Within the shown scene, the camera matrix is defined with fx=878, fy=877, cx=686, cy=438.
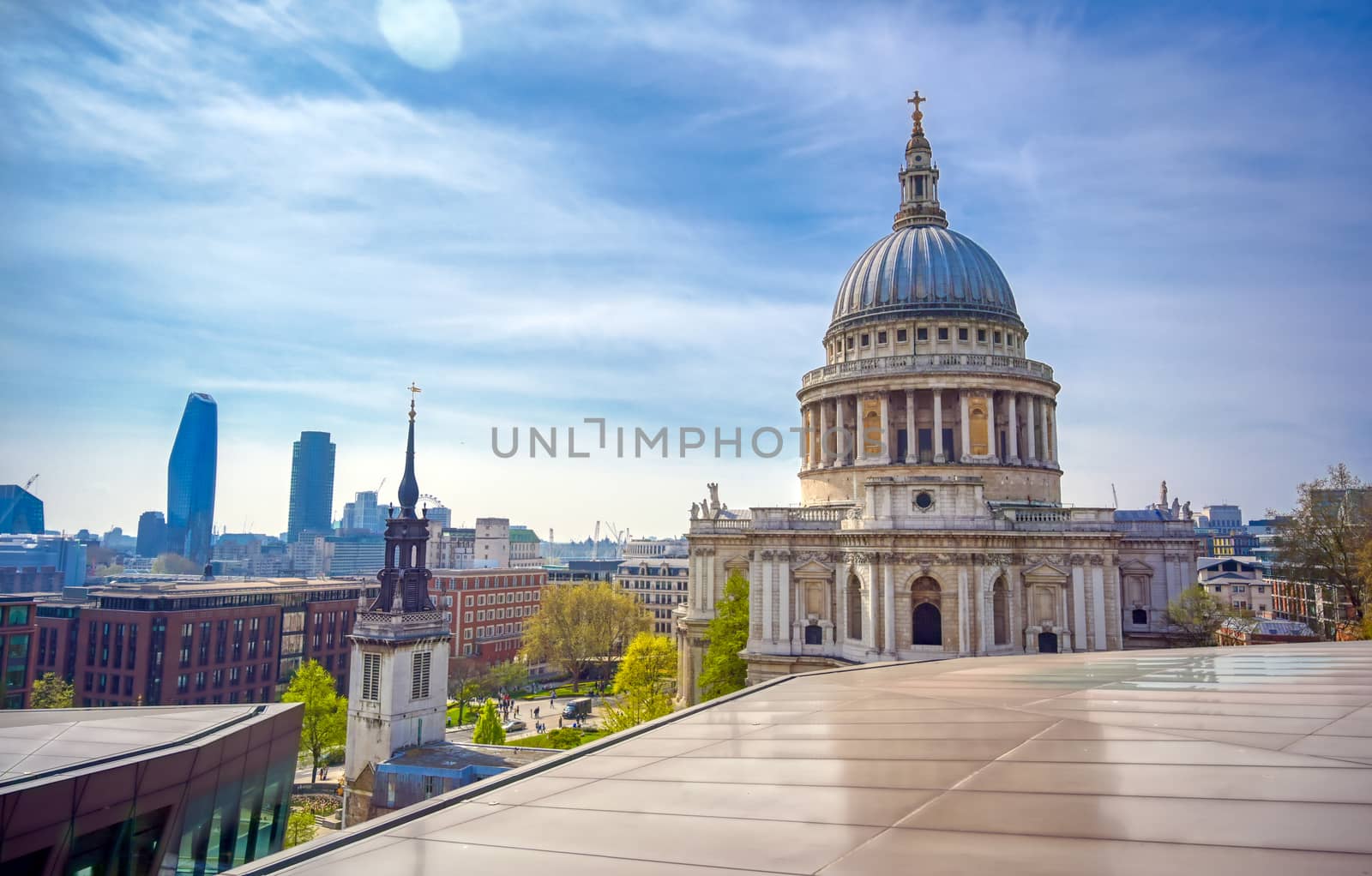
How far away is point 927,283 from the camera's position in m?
69.3

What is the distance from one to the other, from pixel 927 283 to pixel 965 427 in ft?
43.9

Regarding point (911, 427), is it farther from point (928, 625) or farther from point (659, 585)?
point (659, 585)

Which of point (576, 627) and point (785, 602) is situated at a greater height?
point (785, 602)

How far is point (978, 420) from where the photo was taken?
63938 mm

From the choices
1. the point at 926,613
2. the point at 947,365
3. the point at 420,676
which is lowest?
the point at 420,676

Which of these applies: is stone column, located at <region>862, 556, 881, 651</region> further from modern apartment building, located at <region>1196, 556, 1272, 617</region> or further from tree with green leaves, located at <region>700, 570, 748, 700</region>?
modern apartment building, located at <region>1196, 556, 1272, 617</region>

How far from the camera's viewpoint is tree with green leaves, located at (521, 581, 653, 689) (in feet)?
339

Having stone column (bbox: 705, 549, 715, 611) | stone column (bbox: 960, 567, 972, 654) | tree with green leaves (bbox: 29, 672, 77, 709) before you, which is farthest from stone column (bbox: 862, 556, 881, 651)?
tree with green leaves (bbox: 29, 672, 77, 709)

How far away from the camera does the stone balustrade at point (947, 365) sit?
63.4 metres

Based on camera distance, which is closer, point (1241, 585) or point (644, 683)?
point (644, 683)

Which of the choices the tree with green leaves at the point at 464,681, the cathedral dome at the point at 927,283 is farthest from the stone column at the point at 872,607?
the tree with green leaves at the point at 464,681

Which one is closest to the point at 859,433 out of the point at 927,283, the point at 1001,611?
the point at 927,283

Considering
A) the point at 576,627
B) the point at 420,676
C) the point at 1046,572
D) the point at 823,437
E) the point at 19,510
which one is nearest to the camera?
the point at 19,510

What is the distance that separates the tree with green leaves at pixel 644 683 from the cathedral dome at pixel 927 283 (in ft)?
103
